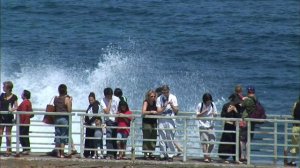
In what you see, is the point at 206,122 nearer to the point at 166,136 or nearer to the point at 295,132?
the point at 166,136

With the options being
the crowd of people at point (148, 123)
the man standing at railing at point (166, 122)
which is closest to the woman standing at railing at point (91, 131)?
the crowd of people at point (148, 123)

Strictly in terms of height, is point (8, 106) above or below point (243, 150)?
above

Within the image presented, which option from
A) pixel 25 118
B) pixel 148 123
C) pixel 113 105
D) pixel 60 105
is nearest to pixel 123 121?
pixel 113 105

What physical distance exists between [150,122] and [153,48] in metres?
30.9

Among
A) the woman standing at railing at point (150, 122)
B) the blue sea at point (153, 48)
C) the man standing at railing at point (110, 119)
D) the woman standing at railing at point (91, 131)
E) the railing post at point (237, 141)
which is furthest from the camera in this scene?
the blue sea at point (153, 48)

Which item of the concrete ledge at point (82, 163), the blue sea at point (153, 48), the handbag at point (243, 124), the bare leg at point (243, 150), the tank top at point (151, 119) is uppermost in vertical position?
the blue sea at point (153, 48)

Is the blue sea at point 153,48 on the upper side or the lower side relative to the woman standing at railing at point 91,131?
upper

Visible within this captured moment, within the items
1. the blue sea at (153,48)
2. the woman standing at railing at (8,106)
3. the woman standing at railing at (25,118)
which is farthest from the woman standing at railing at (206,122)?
the blue sea at (153,48)

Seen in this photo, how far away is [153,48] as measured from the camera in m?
54.1

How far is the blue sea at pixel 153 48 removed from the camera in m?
42.3

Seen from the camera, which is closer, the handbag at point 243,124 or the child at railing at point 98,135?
the handbag at point 243,124

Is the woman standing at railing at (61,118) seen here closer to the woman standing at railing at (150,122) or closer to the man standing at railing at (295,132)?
the woman standing at railing at (150,122)

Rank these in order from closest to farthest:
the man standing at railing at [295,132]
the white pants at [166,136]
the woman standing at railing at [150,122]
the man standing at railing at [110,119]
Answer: the man standing at railing at [295,132]
the woman standing at railing at [150,122]
the white pants at [166,136]
the man standing at railing at [110,119]

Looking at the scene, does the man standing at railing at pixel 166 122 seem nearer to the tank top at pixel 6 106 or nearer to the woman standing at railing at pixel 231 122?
the woman standing at railing at pixel 231 122
